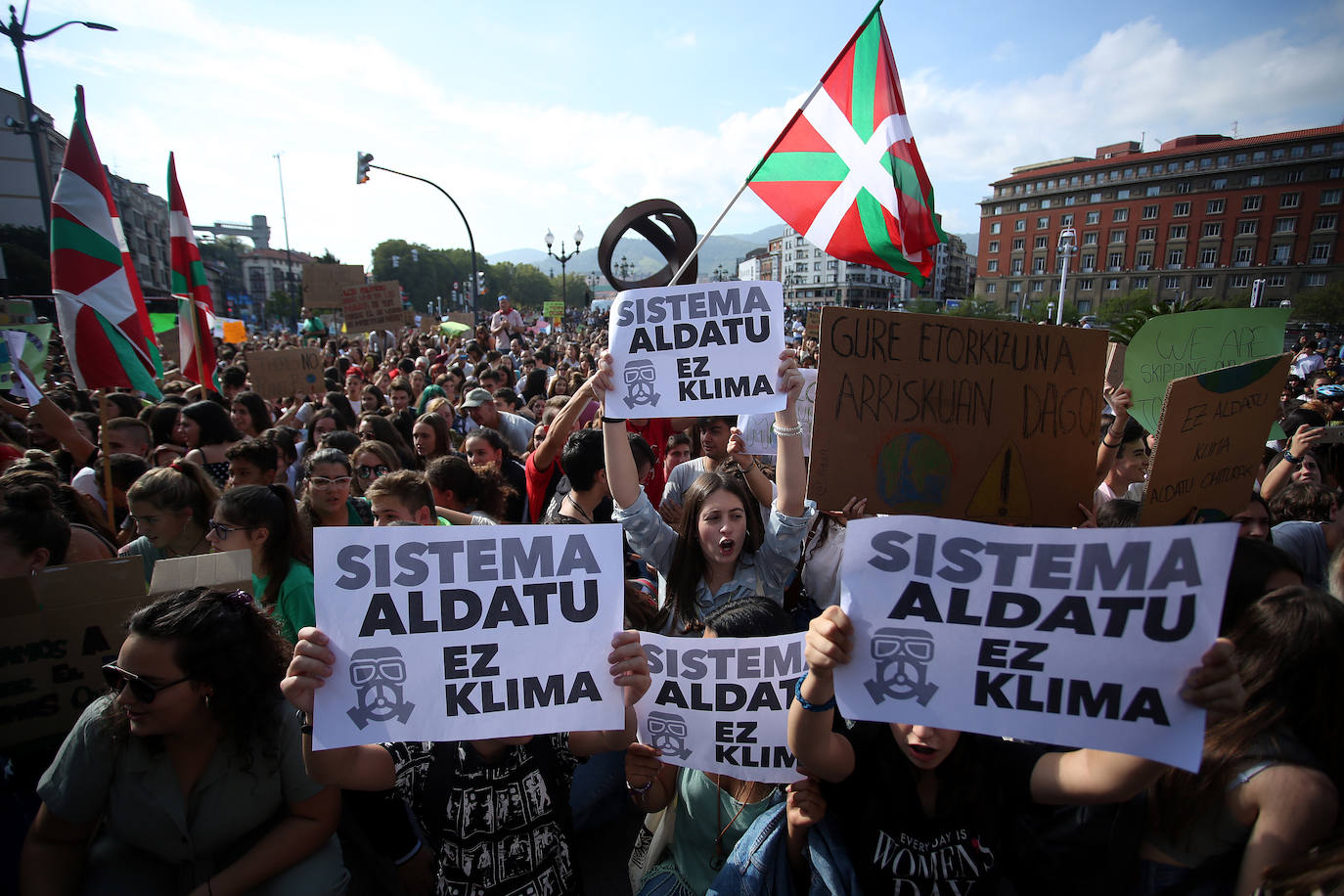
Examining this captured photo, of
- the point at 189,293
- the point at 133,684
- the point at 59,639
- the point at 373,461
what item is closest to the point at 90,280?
the point at 189,293

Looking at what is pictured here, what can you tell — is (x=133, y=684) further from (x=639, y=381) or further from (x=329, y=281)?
(x=329, y=281)

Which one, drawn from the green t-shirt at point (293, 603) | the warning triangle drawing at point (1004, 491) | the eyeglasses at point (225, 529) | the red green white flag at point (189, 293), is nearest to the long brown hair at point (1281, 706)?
the warning triangle drawing at point (1004, 491)

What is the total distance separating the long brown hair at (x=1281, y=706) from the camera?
1694 millimetres

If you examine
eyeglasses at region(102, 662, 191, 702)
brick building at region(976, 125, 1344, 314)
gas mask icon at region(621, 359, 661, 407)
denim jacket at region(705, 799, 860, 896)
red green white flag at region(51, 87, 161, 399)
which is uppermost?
brick building at region(976, 125, 1344, 314)

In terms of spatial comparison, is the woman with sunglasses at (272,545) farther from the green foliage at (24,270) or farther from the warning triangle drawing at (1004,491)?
the green foliage at (24,270)

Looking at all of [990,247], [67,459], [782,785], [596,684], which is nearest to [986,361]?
[782,785]

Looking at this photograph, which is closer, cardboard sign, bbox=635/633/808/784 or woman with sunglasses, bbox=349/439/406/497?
cardboard sign, bbox=635/633/808/784

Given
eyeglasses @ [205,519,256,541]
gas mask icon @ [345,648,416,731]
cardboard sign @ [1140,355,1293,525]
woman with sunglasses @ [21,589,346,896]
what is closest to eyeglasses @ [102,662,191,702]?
woman with sunglasses @ [21,589,346,896]

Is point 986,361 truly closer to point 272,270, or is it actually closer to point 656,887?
point 656,887

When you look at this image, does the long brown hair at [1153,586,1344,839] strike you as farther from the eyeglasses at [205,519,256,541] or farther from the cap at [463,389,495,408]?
the cap at [463,389,495,408]

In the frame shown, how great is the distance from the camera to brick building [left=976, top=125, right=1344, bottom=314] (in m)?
75.1

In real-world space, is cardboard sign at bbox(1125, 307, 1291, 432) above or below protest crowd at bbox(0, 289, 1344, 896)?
above

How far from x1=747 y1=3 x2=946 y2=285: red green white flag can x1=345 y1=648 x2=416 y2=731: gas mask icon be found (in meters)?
3.87

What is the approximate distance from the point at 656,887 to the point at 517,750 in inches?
25.6
